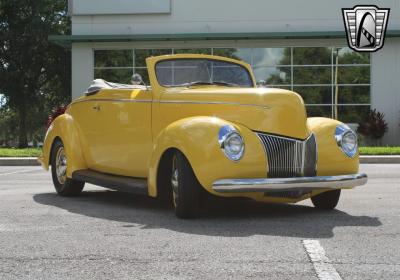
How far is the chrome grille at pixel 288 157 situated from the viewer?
6336 millimetres

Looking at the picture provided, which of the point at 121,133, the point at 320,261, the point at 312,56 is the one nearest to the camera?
the point at 320,261

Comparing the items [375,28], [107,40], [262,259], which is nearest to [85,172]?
[262,259]

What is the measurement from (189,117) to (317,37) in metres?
20.8

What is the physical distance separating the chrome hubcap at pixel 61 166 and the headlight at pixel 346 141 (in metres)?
3.86

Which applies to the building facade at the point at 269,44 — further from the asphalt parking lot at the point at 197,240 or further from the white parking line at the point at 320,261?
the white parking line at the point at 320,261

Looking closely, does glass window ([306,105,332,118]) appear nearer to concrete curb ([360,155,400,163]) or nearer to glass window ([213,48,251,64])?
glass window ([213,48,251,64])

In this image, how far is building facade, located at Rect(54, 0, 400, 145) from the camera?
26781 millimetres

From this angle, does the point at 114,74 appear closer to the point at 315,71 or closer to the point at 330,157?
the point at 315,71

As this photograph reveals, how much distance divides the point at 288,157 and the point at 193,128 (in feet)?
3.26

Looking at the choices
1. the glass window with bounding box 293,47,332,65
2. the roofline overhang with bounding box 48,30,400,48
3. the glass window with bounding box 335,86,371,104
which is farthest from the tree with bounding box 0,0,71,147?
the glass window with bounding box 335,86,371,104

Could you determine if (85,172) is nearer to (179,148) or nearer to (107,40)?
(179,148)

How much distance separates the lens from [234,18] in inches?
1066

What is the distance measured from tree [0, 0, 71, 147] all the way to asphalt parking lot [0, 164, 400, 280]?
27.9 m

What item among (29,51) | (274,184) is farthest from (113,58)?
(274,184)
